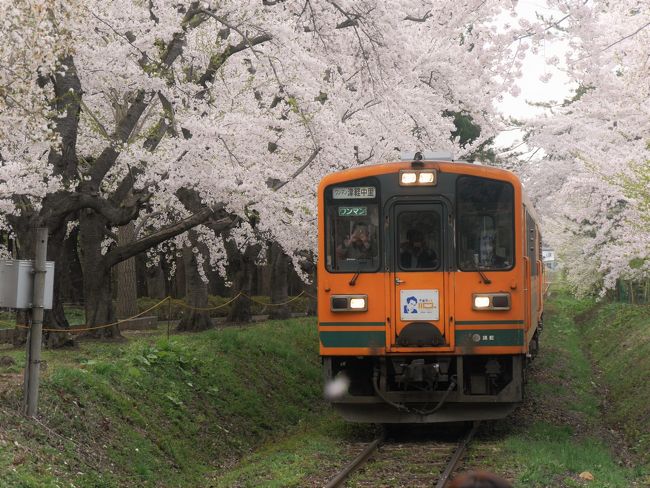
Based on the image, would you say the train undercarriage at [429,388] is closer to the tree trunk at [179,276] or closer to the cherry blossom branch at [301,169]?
the cherry blossom branch at [301,169]

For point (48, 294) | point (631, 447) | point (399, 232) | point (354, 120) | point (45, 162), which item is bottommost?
point (631, 447)

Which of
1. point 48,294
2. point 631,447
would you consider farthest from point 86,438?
point 631,447

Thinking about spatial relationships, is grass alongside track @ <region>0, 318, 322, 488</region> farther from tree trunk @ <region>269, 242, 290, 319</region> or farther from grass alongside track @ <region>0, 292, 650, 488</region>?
tree trunk @ <region>269, 242, 290, 319</region>

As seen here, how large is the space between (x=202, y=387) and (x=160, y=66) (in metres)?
4.64

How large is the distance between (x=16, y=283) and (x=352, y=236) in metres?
3.78

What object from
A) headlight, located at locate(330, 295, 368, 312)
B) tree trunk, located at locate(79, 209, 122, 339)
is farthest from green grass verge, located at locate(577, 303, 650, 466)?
tree trunk, located at locate(79, 209, 122, 339)

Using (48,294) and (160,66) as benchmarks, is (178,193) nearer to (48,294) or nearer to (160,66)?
(160,66)

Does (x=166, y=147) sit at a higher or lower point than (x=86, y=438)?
higher

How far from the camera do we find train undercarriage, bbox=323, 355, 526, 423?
432 inches

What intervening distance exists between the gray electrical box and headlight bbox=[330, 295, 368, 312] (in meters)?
3.27

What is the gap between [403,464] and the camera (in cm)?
995

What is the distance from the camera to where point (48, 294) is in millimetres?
9125

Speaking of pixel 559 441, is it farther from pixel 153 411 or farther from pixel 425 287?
pixel 153 411

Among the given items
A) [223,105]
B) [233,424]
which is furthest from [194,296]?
[233,424]
